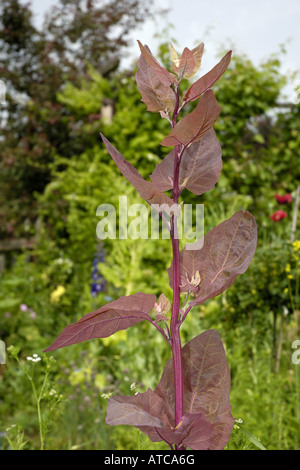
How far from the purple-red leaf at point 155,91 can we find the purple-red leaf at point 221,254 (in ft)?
0.56

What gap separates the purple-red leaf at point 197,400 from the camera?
58 centimetres

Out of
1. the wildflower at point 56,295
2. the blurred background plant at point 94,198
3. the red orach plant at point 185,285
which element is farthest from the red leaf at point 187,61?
the wildflower at point 56,295

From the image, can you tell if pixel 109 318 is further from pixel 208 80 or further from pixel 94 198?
pixel 94 198

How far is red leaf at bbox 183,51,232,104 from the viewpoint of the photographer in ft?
1.80

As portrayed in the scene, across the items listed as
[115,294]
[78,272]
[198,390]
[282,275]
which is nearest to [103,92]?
[78,272]

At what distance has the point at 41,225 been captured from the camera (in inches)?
193

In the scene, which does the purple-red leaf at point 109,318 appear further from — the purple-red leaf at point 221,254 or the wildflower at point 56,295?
the wildflower at point 56,295

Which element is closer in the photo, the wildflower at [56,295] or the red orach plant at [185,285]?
the red orach plant at [185,285]

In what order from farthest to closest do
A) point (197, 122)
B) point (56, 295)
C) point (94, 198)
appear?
1. point (94, 198)
2. point (56, 295)
3. point (197, 122)

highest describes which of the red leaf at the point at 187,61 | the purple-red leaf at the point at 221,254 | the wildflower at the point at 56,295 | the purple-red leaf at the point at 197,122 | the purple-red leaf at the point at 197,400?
the red leaf at the point at 187,61

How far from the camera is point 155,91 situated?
62 cm

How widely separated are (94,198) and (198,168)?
12.5 feet

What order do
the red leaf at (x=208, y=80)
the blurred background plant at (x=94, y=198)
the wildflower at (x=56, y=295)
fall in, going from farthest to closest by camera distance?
1. the wildflower at (x=56, y=295)
2. the blurred background plant at (x=94, y=198)
3. the red leaf at (x=208, y=80)

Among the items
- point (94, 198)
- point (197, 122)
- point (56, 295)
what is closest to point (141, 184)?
point (197, 122)
